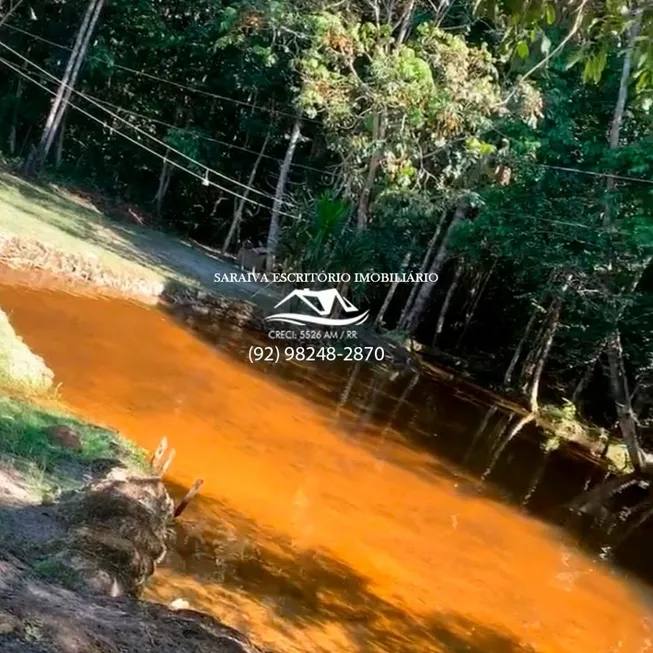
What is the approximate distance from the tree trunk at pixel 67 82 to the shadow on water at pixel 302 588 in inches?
439

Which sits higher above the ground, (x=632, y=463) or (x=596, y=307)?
(x=596, y=307)

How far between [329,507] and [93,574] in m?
3.34

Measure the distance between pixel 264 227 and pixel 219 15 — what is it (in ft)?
16.0

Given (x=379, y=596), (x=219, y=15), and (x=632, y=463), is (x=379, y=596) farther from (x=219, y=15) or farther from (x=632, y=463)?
(x=219, y=15)

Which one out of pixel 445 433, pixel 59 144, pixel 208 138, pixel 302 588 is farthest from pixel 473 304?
pixel 302 588

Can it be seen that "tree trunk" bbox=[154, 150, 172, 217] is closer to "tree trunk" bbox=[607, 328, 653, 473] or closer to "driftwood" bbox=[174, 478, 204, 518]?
"tree trunk" bbox=[607, 328, 653, 473]

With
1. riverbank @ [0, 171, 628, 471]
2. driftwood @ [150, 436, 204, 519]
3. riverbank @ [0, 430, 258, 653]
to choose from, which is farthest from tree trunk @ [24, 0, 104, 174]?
riverbank @ [0, 430, 258, 653]

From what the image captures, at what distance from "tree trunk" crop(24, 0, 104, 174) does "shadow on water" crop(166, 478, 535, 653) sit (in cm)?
Result: 1114

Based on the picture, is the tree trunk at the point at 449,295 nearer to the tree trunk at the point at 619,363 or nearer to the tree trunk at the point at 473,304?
the tree trunk at the point at 473,304

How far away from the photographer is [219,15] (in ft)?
53.2

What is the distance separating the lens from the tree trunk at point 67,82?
14375mm

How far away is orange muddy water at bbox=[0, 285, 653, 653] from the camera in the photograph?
488cm

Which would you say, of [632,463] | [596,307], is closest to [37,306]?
[596,307]

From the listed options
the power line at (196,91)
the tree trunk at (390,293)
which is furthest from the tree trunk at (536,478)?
the power line at (196,91)
